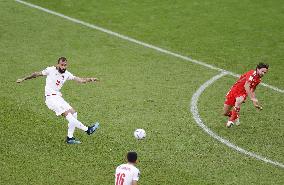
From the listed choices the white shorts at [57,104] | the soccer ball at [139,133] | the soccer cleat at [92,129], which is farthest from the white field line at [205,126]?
the white shorts at [57,104]

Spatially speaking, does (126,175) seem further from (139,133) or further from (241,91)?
(241,91)

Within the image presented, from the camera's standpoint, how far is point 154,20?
23.5 metres

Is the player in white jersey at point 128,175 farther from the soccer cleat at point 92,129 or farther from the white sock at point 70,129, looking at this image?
the soccer cleat at point 92,129

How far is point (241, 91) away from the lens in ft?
49.1

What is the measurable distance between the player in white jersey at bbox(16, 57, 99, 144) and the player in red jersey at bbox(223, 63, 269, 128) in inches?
136

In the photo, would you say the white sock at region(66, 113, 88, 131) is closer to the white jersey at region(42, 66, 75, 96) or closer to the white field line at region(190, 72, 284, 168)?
the white jersey at region(42, 66, 75, 96)

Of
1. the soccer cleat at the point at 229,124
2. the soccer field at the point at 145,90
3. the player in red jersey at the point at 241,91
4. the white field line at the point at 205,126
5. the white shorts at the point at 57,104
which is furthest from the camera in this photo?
the soccer cleat at the point at 229,124

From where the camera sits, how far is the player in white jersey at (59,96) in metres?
13.6

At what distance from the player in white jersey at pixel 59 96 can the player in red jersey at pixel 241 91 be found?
345 centimetres

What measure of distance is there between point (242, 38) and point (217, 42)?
108 centimetres

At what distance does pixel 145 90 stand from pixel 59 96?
3737mm

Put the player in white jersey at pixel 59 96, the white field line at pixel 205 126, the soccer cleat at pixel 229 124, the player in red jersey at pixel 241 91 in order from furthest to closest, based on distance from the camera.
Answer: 1. the soccer cleat at pixel 229 124
2. the player in red jersey at pixel 241 91
3. the player in white jersey at pixel 59 96
4. the white field line at pixel 205 126

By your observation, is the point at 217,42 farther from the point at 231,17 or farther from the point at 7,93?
the point at 7,93

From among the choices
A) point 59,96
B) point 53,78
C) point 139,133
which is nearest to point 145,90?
point 139,133
